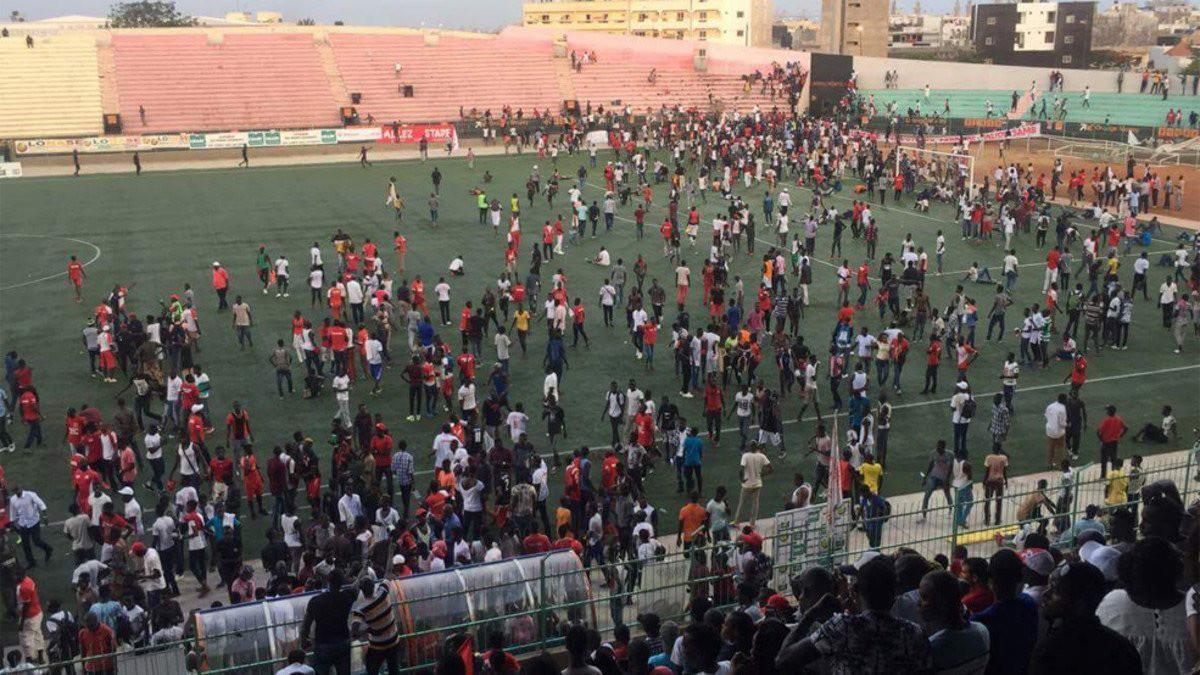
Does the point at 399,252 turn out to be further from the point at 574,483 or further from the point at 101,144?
the point at 101,144

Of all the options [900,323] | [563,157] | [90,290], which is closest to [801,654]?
[900,323]

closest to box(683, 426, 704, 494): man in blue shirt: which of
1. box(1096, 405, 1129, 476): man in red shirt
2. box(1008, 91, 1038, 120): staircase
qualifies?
box(1096, 405, 1129, 476): man in red shirt

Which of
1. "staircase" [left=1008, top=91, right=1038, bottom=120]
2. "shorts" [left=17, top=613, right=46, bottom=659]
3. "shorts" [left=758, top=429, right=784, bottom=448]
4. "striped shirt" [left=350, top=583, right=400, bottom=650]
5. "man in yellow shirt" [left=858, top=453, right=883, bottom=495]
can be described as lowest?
"shorts" [left=17, top=613, right=46, bottom=659]

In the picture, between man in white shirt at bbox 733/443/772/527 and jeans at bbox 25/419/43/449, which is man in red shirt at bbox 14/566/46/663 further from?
man in white shirt at bbox 733/443/772/527

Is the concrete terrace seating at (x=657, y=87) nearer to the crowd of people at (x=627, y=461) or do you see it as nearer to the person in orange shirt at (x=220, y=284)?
the crowd of people at (x=627, y=461)

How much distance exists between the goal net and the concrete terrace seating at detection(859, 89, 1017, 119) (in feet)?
54.7

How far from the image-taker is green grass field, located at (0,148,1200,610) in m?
20.9

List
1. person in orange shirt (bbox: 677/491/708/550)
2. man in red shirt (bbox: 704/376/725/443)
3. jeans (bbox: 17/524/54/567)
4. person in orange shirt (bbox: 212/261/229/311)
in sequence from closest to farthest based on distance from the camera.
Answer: person in orange shirt (bbox: 677/491/708/550) < jeans (bbox: 17/524/54/567) < man in red shirt (bbox: 704/376/725/443) < person in orange shirt (bbox: 212/261/229/311)

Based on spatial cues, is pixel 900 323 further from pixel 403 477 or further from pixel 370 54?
pixel 370 54

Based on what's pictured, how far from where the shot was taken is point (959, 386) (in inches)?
774

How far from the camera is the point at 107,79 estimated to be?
63781mm

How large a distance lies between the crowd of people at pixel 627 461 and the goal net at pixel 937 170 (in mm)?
6928

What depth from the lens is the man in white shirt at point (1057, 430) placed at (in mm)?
19016

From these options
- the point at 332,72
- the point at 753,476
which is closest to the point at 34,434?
the point at 753,476
